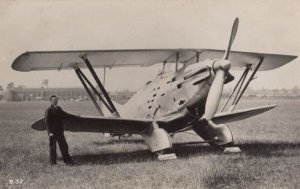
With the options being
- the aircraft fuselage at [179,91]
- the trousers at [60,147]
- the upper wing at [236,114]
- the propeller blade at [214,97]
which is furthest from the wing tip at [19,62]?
the upper wing at [236,114]

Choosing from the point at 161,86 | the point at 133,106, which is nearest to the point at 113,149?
the point at 133,106

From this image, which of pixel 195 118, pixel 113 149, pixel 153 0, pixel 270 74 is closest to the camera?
pixel 195 118

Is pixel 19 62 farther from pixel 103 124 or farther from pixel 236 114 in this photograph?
pixel 236 114

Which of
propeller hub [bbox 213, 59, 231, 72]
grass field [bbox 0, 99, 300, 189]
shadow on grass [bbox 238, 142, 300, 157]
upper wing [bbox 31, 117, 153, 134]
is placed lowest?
grass field [bbox 0, 99, 300, 189]

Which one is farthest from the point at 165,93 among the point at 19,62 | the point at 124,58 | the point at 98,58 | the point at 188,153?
the point at 19,62

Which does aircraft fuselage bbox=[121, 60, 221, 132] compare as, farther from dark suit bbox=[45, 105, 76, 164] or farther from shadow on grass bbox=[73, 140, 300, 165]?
dark suit bbox=[45, 105, 76, 164]

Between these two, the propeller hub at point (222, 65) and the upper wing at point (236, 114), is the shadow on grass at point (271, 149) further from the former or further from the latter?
the propeller hub at point (222, 65)

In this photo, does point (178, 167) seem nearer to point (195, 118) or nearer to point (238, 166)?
point (238, 166)

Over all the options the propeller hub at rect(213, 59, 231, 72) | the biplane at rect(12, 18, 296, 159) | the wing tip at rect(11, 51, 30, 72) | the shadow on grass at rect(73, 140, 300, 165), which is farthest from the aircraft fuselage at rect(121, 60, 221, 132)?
the wing tip at rect(11, 51, 30, 72)
